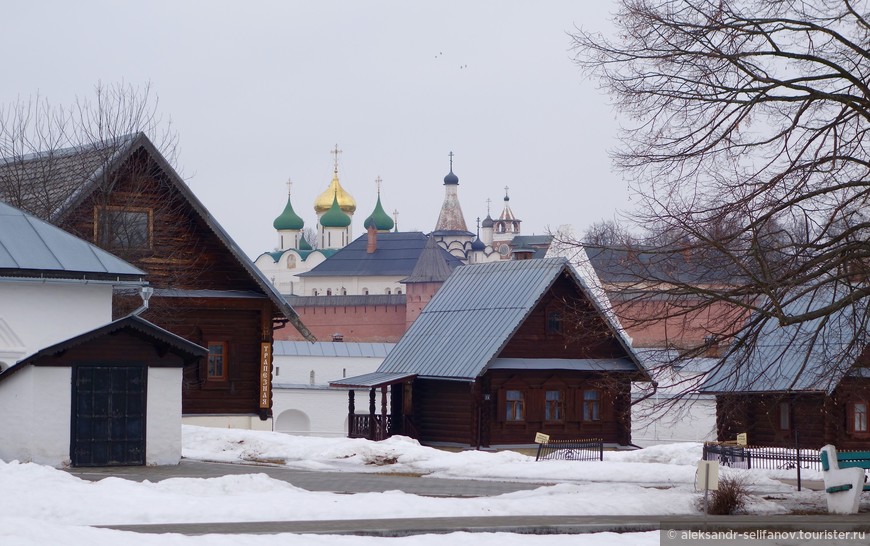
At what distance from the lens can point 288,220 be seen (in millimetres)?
150500

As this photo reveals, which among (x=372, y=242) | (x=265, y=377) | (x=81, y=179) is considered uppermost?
(x=372, y=242)

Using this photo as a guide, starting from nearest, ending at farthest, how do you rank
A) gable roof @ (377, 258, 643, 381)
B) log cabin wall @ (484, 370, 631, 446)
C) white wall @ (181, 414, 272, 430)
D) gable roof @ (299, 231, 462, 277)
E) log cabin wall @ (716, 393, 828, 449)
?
white wall @ (181, 414, 272, 430), log cabin wall @ (716, 393, 828, 449), gable roof @ (377, 258, 643, 381), log cabin wall @ (484, 370, 631, 446), gable roof @ (299, 231, 462, 277)

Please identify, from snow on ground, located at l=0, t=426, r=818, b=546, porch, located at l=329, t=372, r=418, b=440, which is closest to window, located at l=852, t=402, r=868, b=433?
porch, located at l=329, t=372, r=418, b=440

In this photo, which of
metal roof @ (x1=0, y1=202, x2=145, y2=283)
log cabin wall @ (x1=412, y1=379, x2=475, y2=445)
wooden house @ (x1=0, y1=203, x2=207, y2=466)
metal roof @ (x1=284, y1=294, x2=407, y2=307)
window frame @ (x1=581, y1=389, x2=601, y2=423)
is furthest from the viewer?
metal roof @ (x1=284, y1=294, x2=407, y2=307)

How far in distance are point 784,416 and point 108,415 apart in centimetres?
2122

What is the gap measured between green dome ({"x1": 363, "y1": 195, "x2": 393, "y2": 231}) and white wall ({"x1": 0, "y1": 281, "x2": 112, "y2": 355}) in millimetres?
122686

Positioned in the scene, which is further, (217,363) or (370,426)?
(370,426)

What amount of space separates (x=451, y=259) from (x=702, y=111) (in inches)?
4073

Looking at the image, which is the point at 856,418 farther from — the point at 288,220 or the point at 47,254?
the point at 288,220

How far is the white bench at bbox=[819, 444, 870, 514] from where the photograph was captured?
17.0 m

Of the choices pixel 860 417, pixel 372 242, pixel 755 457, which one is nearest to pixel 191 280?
pixel 755 457

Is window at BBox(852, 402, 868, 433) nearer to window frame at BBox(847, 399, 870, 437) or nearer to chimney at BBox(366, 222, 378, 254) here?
window frame at BBox(847, 399, 870, 437)

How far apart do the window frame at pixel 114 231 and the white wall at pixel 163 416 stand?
902cm

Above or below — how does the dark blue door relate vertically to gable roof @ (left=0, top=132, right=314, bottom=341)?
below
